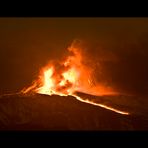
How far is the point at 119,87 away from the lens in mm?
8156

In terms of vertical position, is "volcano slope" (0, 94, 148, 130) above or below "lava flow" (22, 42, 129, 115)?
below

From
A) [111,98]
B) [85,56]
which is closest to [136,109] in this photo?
[111,98]

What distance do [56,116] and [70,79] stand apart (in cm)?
60

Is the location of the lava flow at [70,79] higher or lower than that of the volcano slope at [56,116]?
higher

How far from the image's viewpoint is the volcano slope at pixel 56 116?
7.90 meters

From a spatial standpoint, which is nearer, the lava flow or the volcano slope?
the volcano slope

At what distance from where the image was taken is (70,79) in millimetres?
8211

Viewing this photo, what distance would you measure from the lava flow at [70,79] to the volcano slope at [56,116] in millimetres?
200

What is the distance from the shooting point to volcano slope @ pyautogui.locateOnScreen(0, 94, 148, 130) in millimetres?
7902

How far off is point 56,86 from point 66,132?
2.39 feet

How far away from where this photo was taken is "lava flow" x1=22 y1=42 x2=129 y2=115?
8.14 meters

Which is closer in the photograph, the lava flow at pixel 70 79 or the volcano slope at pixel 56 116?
the volcano slope at pixel 56 116

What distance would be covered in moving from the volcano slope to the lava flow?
200 mm
